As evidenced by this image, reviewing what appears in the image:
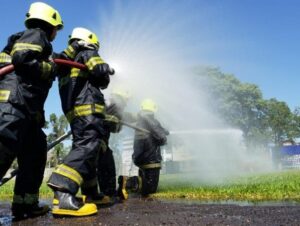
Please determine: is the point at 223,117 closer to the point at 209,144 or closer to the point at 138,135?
the point at 209,144

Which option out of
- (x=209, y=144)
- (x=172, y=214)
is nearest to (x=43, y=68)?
(x=172, y=214)

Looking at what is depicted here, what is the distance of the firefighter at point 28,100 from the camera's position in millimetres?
3883

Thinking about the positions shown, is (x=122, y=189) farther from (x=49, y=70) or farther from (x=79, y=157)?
(x=49, y=70)

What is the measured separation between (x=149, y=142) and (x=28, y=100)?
3.57 m

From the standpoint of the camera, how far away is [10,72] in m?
4.05

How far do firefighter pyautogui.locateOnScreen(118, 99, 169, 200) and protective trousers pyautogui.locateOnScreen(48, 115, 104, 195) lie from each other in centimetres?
276

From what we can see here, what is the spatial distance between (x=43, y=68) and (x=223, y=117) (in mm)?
40895

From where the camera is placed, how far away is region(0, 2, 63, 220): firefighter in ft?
12.7

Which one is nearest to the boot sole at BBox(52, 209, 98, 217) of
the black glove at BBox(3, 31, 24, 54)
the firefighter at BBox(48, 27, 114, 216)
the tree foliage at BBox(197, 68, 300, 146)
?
the firefighter at BBox(48, 27, 114, 216)

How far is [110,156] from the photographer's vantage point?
21.1 feet

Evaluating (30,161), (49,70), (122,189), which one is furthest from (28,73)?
(122,189)

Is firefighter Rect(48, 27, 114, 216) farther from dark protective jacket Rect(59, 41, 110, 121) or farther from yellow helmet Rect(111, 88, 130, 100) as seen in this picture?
yellow helmet Rect(111, 88, 130, 100)

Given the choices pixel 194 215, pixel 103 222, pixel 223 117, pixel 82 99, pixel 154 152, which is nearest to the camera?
pixel 103 222

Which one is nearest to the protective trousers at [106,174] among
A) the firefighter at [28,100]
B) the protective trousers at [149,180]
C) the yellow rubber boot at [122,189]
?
the yellow rubber boot at [122,189]
